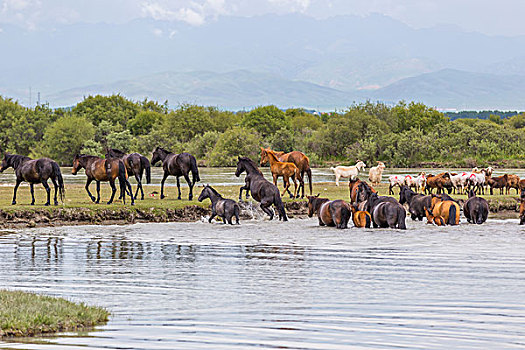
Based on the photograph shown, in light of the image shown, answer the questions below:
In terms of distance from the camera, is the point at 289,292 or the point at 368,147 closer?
the point at 289,292

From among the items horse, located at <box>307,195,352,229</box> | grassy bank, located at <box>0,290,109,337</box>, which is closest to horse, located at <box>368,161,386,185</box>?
horse, located at <box>307,195,352,229</box>

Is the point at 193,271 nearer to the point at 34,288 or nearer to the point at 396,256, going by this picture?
the point at 34,288

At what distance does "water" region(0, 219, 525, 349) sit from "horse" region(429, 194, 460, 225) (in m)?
0.64

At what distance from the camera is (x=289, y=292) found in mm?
12070

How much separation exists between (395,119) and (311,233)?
271 ft

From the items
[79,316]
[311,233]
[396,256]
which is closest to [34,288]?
[79,316]

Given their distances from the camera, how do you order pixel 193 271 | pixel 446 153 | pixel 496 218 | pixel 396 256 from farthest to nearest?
pixel 446 153 < pixel 496 218 < pixel 396 256 < pixel 193 271

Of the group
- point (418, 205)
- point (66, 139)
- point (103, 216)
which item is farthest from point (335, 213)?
point (66, 139)

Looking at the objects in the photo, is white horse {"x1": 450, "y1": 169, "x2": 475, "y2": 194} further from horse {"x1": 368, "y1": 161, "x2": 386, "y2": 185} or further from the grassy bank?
A: the grassy bank

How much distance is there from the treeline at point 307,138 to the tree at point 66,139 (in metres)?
0.12

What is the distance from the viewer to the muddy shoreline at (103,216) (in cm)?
2273

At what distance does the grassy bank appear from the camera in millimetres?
9156

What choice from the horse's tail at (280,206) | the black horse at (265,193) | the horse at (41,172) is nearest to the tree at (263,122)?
the horse at (41,172)

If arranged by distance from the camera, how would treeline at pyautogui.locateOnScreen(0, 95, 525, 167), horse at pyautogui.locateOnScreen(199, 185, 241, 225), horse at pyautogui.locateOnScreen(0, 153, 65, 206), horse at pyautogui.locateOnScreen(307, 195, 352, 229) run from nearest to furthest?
horse at pyautogui.locateOnScreen(307, 195, 352, 229) → horse at pyautogui.locateOnScreen(199, 185, 241, 225) → horse at pyautogui.locateOnScreen(0, 153, 65, 206) → treeline at pyautogui.locateOnScreen(0, 95, 525, 167)
